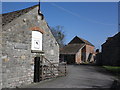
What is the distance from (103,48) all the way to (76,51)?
7.90 m

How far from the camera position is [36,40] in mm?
11938

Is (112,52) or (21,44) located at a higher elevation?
(112,52)

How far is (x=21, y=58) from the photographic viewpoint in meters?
10.5

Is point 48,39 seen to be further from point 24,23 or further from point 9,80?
point 9,80

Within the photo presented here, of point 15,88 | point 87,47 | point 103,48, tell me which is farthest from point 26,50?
point 87,47

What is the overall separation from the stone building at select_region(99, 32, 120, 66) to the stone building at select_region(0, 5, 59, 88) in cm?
2540

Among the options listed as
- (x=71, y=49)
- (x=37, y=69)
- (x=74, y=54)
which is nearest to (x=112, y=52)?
(x=74, y=54)

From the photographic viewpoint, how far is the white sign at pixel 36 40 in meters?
11.7

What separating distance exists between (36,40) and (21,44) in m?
1.60

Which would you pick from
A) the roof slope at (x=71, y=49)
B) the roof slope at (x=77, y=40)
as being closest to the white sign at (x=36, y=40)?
the roof slope at (x=71, y=49)

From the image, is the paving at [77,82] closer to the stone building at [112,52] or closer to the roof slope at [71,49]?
the stone building at [112,52]

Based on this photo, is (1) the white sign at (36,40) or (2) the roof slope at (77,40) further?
(2) the roof slope at (77,40)

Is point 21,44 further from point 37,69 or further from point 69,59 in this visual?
point 69,59

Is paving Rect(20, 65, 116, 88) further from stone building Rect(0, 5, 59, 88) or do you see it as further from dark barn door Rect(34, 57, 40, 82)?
stone building Rect(0, 5, 59, 88)
